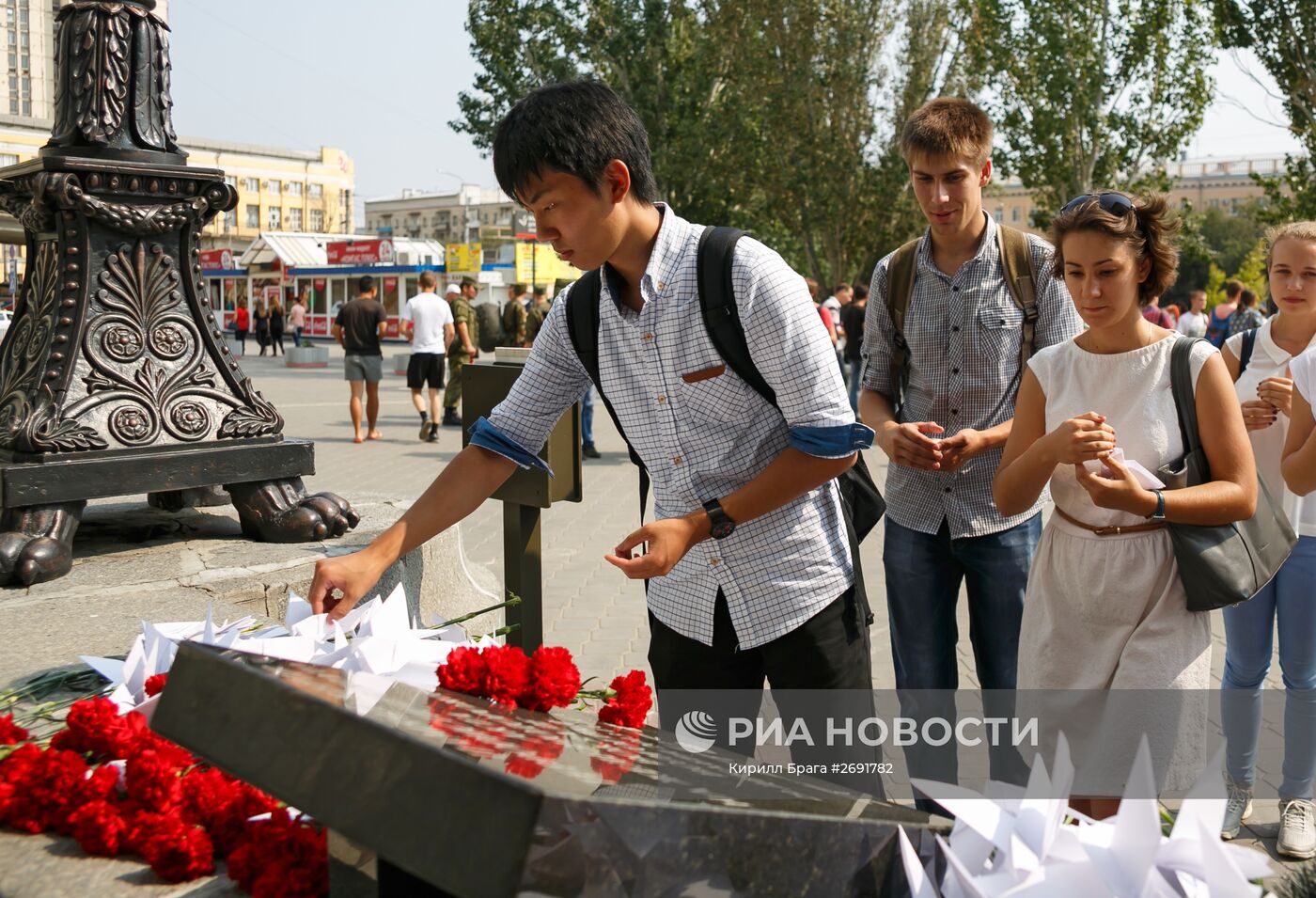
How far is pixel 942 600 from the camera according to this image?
3.24 m

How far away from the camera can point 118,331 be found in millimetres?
3916

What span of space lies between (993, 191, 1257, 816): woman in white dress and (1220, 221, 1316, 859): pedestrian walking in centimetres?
99

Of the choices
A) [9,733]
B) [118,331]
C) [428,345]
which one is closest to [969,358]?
[9,733]

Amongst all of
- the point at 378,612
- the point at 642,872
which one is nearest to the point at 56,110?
the point at 378,612

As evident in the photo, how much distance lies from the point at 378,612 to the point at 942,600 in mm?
1689

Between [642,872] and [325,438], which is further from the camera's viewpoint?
[325,438]

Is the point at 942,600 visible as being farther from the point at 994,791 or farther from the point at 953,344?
the point at 994,791

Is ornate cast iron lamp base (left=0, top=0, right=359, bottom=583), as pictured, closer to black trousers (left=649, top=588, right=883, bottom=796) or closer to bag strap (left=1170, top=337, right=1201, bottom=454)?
black trousers (left=649, top=588, right=883, bottom=796)

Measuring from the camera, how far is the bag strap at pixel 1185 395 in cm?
257

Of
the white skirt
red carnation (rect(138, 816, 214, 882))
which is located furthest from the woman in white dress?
red carnation (rect(138, 816, 214, 882))

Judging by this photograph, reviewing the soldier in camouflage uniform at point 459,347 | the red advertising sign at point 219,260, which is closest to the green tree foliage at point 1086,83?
the soldier in camouflage uniform at point 459,347

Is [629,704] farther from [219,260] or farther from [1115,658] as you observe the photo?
[219,260]

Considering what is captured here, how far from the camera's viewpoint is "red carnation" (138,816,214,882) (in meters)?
1.58

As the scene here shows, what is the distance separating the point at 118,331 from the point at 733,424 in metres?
2.55
